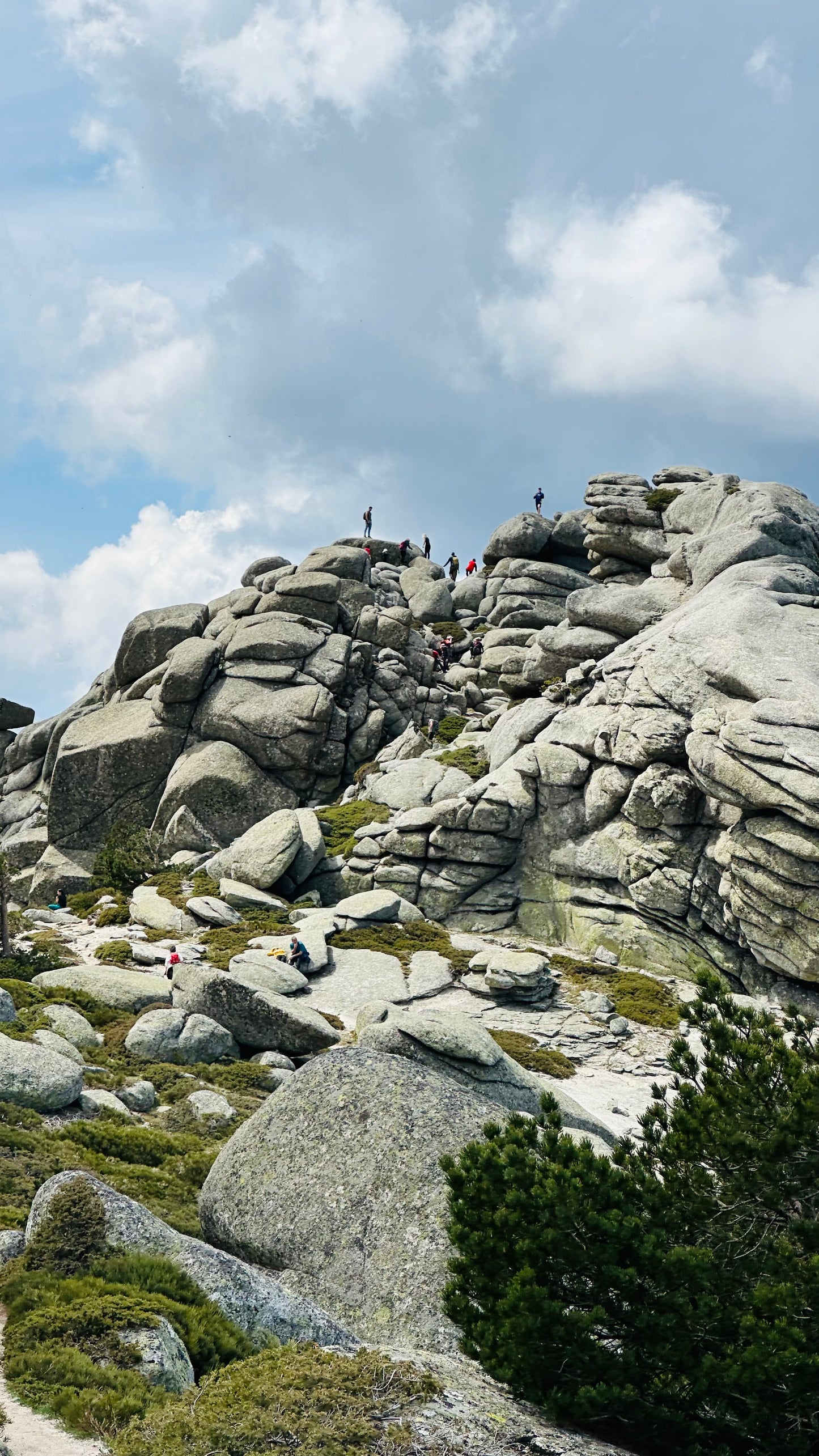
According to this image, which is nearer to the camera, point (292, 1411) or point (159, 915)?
point (292, 1411)

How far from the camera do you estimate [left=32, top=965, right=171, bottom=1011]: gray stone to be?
3288 centimetres

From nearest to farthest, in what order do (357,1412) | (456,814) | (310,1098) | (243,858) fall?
(357,1412) → (310,1098) → (456,814) → (243,858)

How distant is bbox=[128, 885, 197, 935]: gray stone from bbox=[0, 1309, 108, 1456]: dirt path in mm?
35063

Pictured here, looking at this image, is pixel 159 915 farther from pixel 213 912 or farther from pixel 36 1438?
pixel 36 1438

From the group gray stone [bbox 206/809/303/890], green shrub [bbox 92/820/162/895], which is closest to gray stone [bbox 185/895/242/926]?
gray stone [bbox 206/809/303/890]

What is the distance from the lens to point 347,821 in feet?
178

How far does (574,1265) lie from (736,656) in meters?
35.1

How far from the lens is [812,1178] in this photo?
36.1 feet

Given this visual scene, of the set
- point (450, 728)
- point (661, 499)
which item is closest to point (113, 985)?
point (450, 728)

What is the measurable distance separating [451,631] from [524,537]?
13858mm

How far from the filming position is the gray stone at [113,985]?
1294 inches

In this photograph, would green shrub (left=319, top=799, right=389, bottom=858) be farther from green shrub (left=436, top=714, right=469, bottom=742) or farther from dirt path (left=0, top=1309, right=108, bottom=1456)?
dirt path (left=0, top=1309, right=108, bottom=1456)

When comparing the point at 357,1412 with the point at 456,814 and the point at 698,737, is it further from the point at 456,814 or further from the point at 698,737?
the point at 456,814

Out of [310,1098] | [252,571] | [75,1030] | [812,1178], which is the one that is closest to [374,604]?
[252,571]
